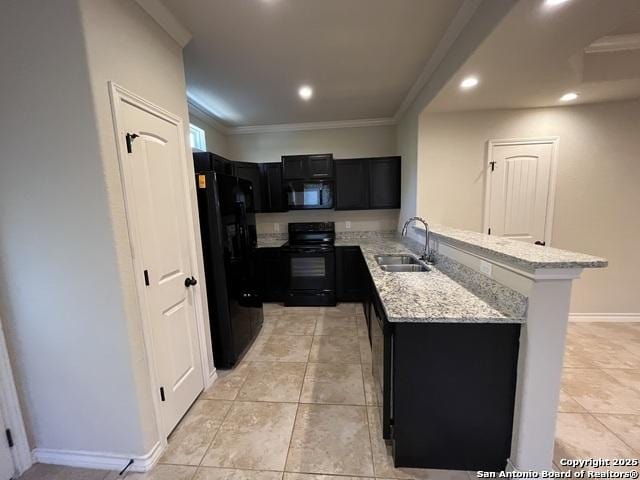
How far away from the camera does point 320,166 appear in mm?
3836

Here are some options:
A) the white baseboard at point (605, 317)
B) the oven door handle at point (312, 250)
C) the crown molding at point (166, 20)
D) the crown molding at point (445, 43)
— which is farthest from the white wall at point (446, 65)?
the white baseboard at point (605, 317)

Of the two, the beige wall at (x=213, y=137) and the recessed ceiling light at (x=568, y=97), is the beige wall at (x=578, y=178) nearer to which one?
the recessed ceiling light at (x=568, y=97)

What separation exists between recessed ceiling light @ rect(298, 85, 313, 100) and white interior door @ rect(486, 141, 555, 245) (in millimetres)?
2137

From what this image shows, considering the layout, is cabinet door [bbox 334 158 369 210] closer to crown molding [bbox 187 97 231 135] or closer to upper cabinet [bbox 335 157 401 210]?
upper cabinet [bbox 335 157 401 210]

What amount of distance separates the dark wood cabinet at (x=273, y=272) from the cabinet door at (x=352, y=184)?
Answer: 117 centimetres

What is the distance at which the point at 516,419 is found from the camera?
1320 millimetres

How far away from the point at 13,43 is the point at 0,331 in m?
1.45

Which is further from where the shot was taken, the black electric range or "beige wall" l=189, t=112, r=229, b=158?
the black electric range

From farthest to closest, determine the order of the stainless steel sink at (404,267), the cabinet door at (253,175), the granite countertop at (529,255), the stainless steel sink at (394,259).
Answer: the cabinet door at (253,175) → the stainless steel sink at (394,259) → the stainless steel sink at (404,267) → the granite countertop at (529,255)

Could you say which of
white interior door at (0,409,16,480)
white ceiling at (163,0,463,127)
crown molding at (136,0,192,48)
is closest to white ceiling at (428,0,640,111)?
white ceiling at (163,0,463,127)

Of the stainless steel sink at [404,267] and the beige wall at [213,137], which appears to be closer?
the stainless steel sink at [404,267]

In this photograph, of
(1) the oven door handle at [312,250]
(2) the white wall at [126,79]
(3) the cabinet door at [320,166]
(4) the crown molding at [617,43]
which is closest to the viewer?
(2) the white wall at [126,79]

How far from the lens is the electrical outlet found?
5.03ft

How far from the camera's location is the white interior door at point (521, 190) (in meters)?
2.93
